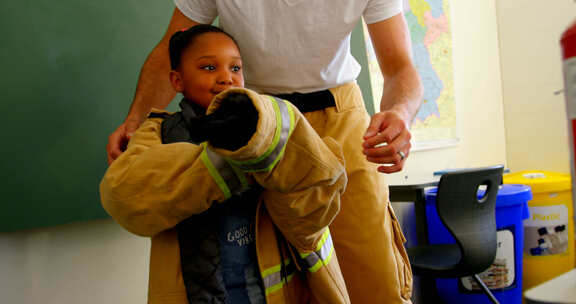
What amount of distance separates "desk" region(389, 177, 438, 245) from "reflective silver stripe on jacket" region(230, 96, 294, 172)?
1.79m

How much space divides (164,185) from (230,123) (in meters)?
0.27

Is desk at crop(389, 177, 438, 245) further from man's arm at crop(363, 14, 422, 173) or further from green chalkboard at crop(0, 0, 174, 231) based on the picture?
green chalkboard at crop(0, 0, 174, 231)

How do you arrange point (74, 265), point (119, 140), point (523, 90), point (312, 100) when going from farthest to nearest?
point (523, 90), point (74, 265), point (312, 100), point (119, 140)

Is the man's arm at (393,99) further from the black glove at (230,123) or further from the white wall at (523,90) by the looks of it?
the white wall at (523,90)

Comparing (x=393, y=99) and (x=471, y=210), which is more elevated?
(x=393, y=99)

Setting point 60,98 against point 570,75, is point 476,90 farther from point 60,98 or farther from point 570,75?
point 570,75

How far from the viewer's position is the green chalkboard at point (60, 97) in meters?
1.19

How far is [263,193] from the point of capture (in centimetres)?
78

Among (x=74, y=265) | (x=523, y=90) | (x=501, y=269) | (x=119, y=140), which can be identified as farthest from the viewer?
(x=523, y=90)

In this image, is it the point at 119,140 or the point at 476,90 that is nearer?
Answer: the point at 119,140

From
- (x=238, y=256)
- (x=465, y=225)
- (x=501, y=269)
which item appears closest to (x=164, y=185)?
(x=238, y=256)

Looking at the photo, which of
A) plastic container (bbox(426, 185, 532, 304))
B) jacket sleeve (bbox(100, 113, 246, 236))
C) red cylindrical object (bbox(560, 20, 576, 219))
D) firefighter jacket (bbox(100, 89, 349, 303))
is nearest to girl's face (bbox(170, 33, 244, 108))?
firefighter jacket (bbox(100, 89, 349, 303))

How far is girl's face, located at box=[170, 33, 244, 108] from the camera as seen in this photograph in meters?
1.01

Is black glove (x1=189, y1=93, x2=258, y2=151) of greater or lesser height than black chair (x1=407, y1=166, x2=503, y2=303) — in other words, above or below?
above
